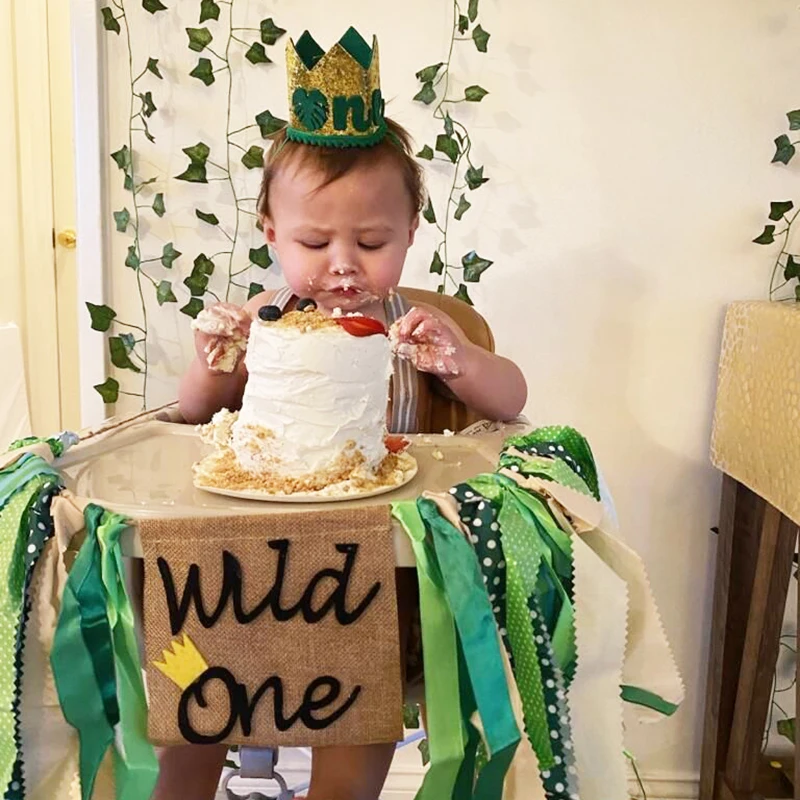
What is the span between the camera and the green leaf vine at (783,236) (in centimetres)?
125

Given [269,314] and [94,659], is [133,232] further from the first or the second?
[94,659]

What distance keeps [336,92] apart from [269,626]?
50 cm

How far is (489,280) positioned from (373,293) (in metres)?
0.44

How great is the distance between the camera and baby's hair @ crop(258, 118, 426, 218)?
2.79ft

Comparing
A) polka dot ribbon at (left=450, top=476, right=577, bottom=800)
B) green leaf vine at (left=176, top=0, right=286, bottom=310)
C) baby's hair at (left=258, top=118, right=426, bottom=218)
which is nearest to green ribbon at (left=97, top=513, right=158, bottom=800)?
polka dot ribbon at (left=450, top=476, right=577, bottom=800)

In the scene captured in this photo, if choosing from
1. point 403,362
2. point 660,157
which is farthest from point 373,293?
point 660,157

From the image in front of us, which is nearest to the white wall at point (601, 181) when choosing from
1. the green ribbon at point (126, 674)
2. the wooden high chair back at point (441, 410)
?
the wooden high chair back at point (441, 410)

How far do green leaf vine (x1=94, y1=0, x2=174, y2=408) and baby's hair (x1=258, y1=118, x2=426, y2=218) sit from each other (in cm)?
40

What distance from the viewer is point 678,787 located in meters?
1.42

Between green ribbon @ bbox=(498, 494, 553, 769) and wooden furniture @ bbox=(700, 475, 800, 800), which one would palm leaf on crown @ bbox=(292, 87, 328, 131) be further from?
wooden furniture @ bbox=(700, 475, 800, 800)

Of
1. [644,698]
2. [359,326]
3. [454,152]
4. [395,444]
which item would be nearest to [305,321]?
[359,326]

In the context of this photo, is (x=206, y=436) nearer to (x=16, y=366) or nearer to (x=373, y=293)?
(x=373, y=293)

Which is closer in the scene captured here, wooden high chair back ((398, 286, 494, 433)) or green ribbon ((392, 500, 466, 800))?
green ribbon ((392, 500, 466, 800))

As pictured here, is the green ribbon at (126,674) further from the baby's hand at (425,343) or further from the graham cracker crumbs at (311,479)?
the baby's hand at (425,343)
